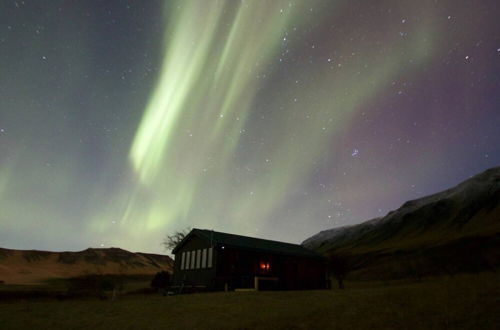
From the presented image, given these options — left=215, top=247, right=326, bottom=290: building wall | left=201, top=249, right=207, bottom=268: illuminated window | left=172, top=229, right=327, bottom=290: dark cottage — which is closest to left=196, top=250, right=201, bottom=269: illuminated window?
left=172, top=229, right=327, bottom=290: dark cottage

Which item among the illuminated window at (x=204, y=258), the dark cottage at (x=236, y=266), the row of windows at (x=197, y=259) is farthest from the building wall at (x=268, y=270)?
the illuminated window at (x=204, y=258)

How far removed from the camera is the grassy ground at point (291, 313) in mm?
12469

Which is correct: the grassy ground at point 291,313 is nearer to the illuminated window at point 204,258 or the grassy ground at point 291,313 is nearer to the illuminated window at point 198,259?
the illuminated window at point 204,258

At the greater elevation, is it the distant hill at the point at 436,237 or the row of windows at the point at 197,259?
the distant hill at the point at 436,237

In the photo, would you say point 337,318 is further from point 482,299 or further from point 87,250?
point 87,250

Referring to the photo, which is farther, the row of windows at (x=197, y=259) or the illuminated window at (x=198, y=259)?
the illuminated window at (x=198, y=259)

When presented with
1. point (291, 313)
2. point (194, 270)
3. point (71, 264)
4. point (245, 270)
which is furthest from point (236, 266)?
point (71, 264)

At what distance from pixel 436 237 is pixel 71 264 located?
11949cm

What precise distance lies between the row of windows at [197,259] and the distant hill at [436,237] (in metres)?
55.0

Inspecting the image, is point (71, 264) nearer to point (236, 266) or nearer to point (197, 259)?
point (197, 259)

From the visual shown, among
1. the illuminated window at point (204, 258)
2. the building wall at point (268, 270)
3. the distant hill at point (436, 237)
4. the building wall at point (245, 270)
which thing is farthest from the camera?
the distant hill at point (436, 237)

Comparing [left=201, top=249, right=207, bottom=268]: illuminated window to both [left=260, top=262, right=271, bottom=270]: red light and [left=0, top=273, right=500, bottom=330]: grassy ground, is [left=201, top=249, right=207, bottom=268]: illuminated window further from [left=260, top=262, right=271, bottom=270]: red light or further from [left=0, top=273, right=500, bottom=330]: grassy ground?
[left=0, top=273, right=500, bottom=330]: grassy ground

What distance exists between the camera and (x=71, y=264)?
11225 centimetres

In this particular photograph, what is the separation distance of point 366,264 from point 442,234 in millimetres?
38333
